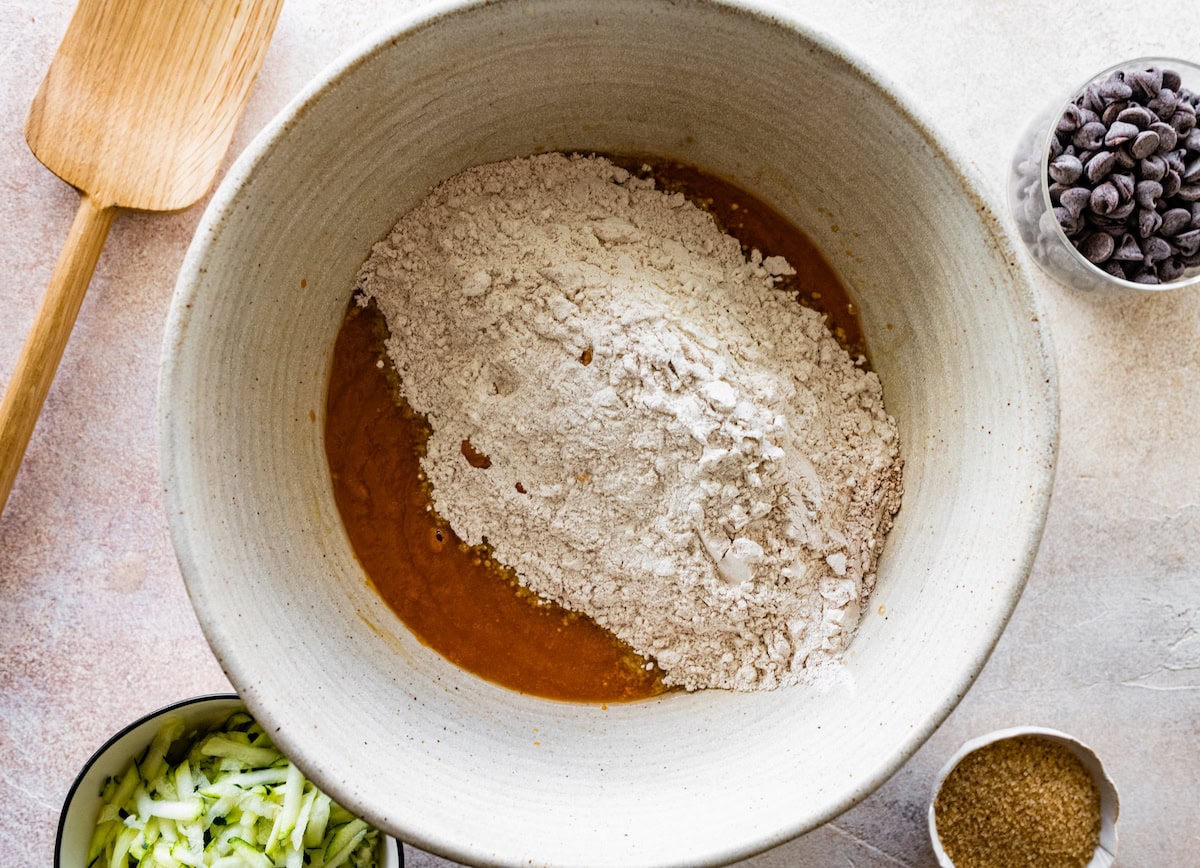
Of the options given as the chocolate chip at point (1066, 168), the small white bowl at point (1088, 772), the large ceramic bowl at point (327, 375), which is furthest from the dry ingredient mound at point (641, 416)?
the chocolate chip at point (1066, 168)

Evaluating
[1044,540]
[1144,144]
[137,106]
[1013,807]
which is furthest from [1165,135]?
[137,106]

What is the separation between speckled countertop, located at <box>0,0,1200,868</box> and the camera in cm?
136

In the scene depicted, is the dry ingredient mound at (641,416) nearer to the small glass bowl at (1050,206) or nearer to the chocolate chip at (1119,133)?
the small glass bowl at (1050,206)

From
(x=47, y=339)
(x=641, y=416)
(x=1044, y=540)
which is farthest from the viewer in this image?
(x=1044, y=540)

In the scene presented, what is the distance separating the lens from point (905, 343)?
1268mm

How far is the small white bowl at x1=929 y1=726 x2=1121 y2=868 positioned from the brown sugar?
0.05 feet

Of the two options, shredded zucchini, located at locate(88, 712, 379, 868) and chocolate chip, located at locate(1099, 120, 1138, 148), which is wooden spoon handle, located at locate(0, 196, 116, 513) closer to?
shredded zucchini, located at locate(88, 712, 379, 868)

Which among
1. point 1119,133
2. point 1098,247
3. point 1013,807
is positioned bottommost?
point 1013,807

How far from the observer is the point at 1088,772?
1.37 metres

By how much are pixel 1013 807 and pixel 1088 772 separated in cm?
13

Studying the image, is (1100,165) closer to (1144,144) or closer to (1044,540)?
(1144,144)

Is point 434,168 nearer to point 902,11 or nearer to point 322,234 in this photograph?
point 322,234

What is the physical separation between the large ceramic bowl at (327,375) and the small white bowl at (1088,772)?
0.82ft

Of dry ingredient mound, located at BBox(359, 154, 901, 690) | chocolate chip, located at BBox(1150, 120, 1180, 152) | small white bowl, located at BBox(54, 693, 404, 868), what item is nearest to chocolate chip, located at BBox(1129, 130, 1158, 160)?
chocolate chip, located at BBox(1150, 120, 1180, 152)
